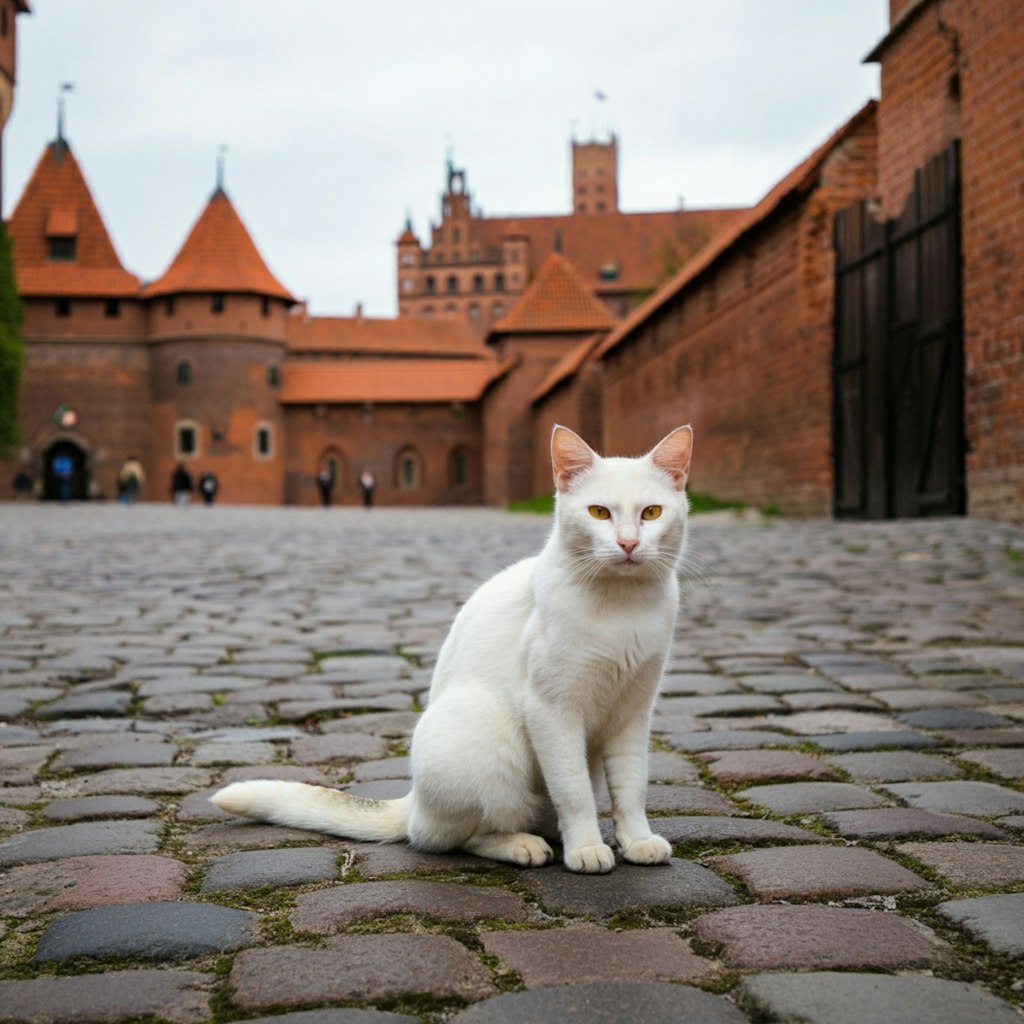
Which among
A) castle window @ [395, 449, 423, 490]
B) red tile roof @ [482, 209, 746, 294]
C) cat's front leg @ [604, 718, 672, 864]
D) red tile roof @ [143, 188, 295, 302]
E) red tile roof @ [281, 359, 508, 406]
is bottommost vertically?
cat's front leg @ [604, 718, 672, 864]

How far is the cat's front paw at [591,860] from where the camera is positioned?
2418mm

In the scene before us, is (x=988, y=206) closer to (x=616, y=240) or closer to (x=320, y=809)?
(x=320, y=809)

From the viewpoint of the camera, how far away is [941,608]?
6.59 meters

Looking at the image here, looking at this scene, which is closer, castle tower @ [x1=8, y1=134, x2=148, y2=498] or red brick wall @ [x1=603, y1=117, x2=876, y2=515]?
red brick wall @ [x1=603, y1=117, x2=876, y2=515]

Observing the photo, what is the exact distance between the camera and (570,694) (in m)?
2.45

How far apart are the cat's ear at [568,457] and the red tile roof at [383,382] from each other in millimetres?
51703

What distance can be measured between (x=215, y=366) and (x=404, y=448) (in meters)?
9.29

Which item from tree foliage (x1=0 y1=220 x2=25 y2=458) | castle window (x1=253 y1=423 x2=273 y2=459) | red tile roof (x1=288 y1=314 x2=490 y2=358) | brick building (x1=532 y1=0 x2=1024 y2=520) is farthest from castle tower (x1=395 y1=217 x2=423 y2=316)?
brick building (x1=532 y1=0 x2=1024 y2=520)

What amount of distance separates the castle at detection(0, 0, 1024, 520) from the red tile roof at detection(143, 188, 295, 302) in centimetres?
12

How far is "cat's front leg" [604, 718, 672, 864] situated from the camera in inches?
100

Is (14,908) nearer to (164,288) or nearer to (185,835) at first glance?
(185,835)

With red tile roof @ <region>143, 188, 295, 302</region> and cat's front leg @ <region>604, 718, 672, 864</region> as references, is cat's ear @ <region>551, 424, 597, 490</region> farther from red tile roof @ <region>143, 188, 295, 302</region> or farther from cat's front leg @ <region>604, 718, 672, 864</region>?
red tile roof @ <region>143, 188, 295, 302</region>

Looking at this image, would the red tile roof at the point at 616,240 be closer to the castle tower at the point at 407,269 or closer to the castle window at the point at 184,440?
the castle tower at the point at 407,269

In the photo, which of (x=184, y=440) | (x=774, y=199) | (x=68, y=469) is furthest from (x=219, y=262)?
(x=774, y=199)
